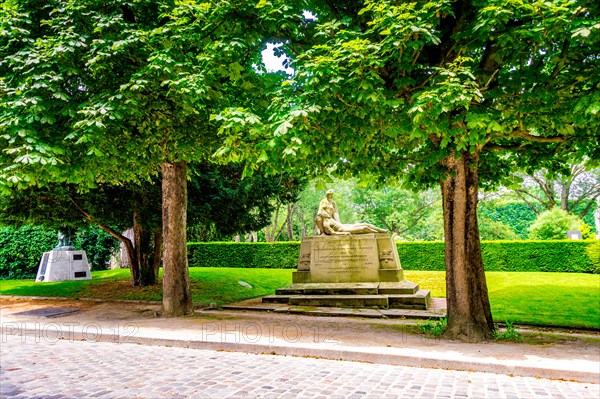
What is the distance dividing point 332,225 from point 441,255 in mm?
11084

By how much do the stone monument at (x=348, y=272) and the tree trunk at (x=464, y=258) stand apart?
386 cm

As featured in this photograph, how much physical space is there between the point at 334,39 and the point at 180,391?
5.98 metres

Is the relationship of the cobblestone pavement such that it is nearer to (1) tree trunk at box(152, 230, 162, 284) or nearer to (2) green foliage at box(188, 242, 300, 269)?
(1) tree trunk at box(152, 230, 162, 284)

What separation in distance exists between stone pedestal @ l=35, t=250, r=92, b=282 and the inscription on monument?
554 inches

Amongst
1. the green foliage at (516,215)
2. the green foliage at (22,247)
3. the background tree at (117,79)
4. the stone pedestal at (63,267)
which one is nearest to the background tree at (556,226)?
the background tree at (117,79)

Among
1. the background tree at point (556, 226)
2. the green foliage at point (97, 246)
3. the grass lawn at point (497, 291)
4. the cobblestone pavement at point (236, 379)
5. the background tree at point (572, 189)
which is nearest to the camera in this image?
the cobblestone pavement at point (236, 379)

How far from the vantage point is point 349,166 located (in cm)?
936

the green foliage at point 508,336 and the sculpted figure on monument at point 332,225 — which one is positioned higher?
the sculpted figure on monument at point 332,225

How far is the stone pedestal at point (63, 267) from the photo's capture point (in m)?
21.1

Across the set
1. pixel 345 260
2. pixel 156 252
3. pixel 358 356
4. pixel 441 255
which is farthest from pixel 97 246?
pixel 358 356

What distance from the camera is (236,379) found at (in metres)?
5.57

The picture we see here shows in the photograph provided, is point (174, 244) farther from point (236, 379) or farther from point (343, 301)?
point (236, 379)

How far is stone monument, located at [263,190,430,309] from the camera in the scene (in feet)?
39.5

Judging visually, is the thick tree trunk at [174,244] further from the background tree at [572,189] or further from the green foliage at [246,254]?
the background tree at [572,189]
